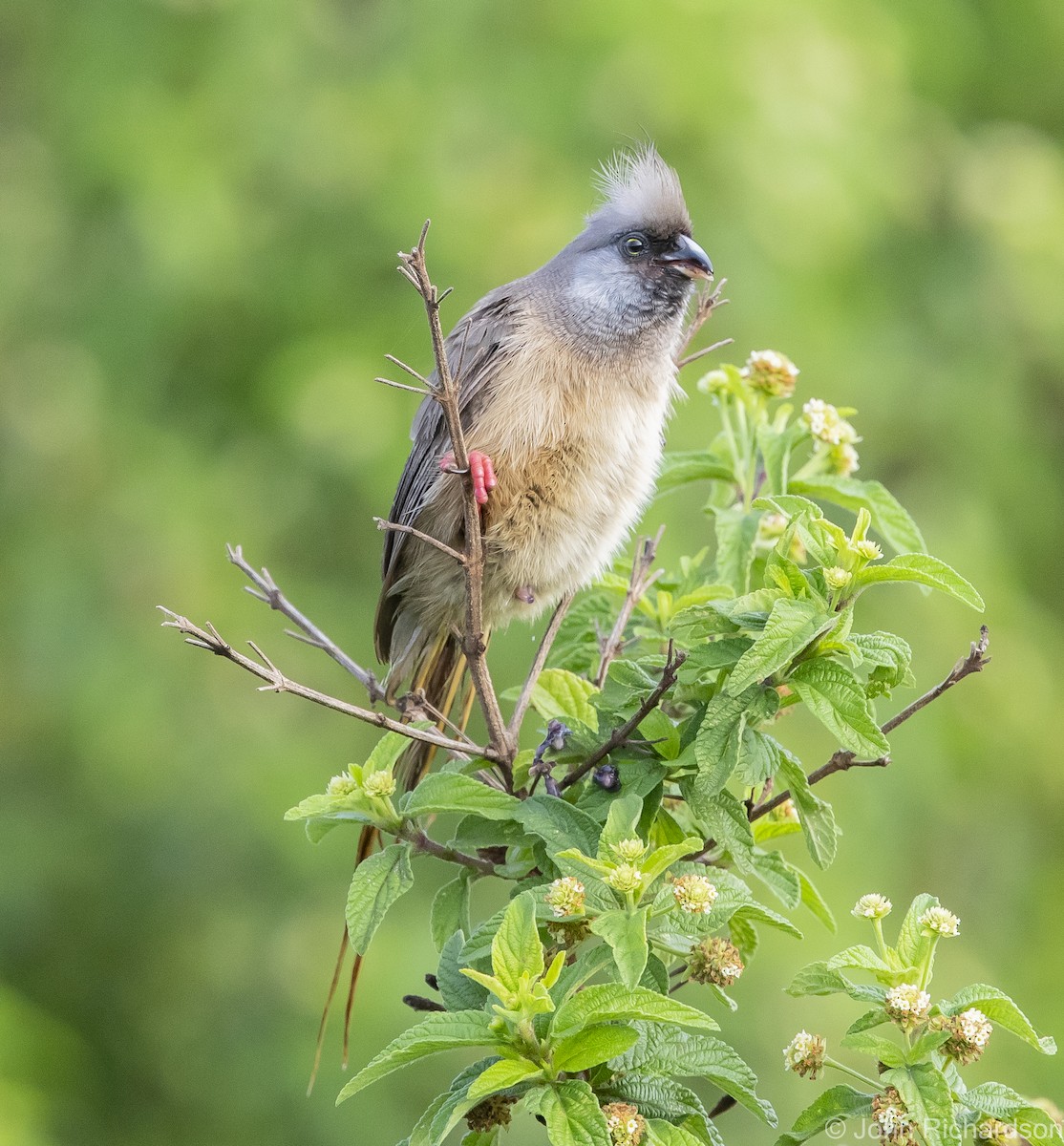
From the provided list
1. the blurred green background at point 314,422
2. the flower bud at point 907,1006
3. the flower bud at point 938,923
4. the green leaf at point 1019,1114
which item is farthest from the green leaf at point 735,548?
the blurred green background at point 314,422

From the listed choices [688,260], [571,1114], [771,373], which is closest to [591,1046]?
[571,1114]

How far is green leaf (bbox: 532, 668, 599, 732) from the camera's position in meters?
2.72

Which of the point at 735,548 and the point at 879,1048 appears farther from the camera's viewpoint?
the point at 735,548

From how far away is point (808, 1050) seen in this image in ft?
6.95

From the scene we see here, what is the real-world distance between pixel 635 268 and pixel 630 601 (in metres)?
1.29

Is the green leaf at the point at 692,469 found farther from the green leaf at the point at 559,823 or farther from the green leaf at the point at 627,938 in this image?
the green leaf at the point at 627,938

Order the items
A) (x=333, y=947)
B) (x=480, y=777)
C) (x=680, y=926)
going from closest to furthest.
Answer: (x=680, y=926) < (x=480, y=777) < (x=333, y=947)

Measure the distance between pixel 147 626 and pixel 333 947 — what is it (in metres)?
1.78

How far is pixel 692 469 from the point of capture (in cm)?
311

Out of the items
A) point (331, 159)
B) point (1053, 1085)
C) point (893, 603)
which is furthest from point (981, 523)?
point (331, 159)

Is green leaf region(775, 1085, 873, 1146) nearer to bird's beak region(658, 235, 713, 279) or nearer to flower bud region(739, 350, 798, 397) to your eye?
flower bud region(739, 350, 798, 397)

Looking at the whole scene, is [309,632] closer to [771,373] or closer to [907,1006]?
[771,373]

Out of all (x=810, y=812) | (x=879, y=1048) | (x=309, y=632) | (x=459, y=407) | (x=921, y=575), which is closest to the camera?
(x=879, y=1048)

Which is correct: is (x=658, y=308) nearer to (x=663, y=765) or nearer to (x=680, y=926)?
(x=663, y=765)
